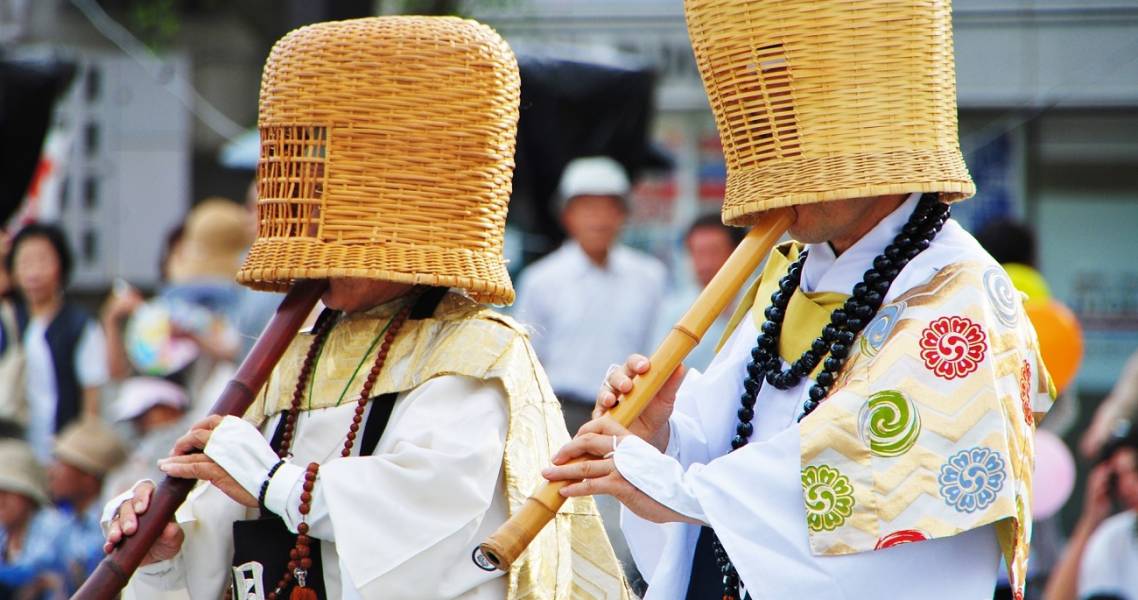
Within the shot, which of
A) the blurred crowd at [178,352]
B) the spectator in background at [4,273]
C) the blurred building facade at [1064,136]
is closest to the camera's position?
the blurred crowd at [178,352]

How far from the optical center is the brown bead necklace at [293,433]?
3.17 metres

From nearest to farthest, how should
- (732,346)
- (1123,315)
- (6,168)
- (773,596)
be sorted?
(773,596) → (732,346) → (6,168) → (1123,315)

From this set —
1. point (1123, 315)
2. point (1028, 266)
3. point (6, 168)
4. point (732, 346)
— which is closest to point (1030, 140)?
point (1123, 315)

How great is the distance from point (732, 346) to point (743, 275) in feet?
1.37

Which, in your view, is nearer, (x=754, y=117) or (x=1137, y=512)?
(x=754, y=117)

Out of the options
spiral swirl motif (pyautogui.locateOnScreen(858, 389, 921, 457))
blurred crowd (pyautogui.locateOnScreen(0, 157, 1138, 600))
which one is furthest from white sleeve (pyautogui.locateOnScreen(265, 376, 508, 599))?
blurred crowd (pyautogui.locateOnScreen(0, 157, 1138, 600))

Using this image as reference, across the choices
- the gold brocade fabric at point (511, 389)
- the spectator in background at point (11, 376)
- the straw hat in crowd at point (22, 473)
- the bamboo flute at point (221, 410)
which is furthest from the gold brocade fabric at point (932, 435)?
the spectator in background at point (11, 376)

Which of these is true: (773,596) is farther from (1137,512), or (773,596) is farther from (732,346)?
(1137,512)

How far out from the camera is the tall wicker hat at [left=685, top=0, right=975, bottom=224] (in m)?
2.80

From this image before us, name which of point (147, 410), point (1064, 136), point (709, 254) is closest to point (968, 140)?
point (1064, 136)

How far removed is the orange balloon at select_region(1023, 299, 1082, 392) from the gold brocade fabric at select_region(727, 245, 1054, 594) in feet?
10.2

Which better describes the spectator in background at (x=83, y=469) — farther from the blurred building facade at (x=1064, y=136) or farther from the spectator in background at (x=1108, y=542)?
the blurred building facade at (x=1064, y=136)

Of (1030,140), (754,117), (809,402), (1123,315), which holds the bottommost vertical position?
(1123,315)

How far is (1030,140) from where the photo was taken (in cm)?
1148
